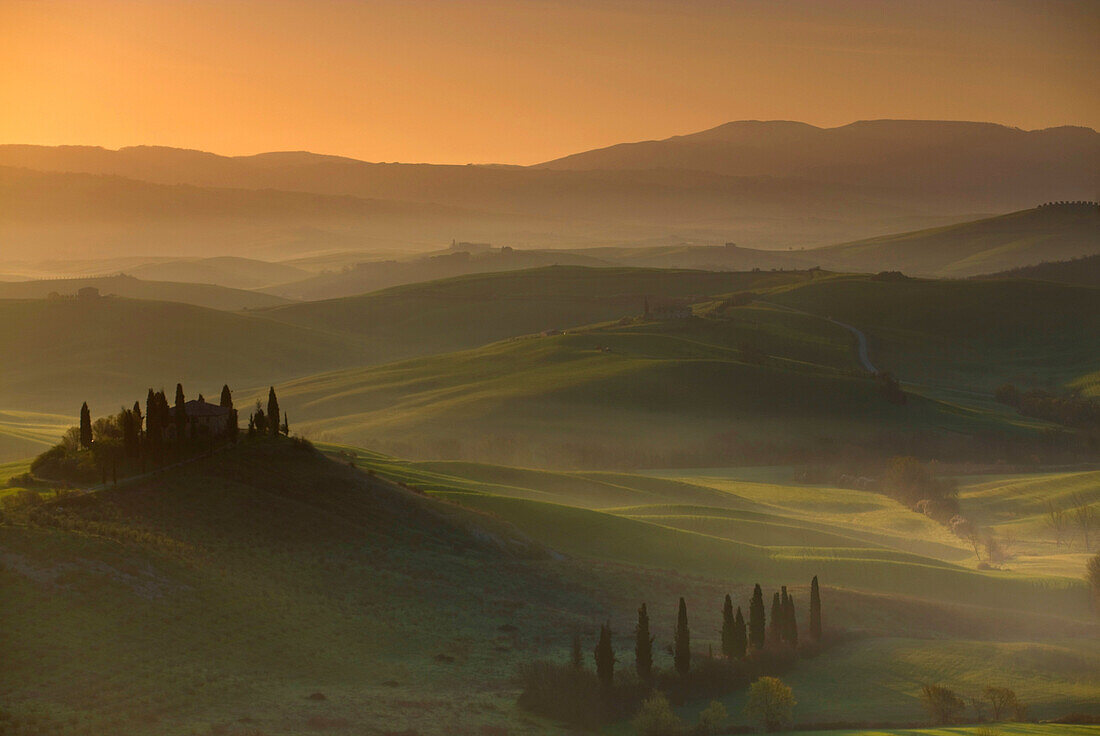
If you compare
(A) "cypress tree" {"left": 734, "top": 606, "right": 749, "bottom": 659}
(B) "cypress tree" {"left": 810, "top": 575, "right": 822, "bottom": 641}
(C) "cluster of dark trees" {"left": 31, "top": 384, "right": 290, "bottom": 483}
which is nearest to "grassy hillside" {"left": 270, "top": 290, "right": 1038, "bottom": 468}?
(C) "cluster of dark trees" {"left": 31, "top": 384, "right": 290, "bottom": 483}

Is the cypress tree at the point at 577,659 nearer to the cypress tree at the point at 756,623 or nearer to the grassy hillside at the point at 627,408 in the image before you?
the cypress tree at the point at 756,623

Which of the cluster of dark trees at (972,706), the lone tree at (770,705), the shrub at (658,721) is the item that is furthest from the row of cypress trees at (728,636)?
the cluster of dark trees at (972,706)

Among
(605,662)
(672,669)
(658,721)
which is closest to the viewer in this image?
(658,721)

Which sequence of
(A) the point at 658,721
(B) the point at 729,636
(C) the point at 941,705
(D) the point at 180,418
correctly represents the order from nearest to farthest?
(A) the point at 658,721
(C) the point at 941,705
(B) the point at 729,636
(D) the point at 180,418

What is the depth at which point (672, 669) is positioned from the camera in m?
50.0

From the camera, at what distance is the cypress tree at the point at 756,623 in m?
53.4

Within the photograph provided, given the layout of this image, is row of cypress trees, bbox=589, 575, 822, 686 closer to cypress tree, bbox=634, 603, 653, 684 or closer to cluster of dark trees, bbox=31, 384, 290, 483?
cypress tree, bbox=634, 603, 653, 684

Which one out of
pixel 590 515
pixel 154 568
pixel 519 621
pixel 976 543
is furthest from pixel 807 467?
pixel 154 568

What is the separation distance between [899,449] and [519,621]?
298 feet

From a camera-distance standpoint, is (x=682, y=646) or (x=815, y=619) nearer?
(x=682, y=646)

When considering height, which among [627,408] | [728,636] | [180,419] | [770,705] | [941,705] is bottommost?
[941,705]

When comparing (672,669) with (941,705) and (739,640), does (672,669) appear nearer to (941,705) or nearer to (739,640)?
(739,640)

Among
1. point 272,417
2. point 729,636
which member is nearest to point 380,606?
point 729,636

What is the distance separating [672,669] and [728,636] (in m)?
3.48
